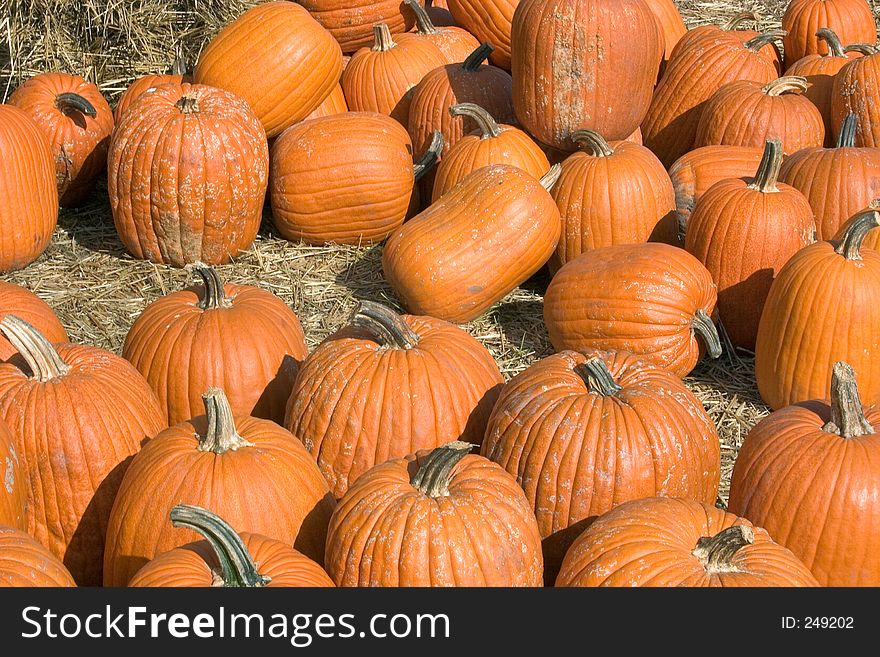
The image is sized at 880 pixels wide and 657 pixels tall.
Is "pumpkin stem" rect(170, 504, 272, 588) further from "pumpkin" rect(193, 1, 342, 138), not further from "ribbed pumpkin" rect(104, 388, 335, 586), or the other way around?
"pumpkin" rect(193, 1, 342, 138)

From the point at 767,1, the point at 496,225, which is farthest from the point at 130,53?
the point at 767,1

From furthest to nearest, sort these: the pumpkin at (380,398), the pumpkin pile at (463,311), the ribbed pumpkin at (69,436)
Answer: the pumpkin at (380,398)
the ribbed pumpkin at (69,436)
the pumpkin pile at (463,311)

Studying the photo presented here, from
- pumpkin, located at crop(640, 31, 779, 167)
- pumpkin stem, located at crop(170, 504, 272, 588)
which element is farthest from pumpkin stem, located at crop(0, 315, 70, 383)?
pumpkin, located at crop(640, 31, 779, 167)

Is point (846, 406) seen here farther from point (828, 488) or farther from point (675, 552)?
point (675, 552)

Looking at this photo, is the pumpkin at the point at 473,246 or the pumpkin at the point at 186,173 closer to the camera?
the pumpkin at the point at 473,246

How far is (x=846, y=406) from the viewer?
10.8 ft

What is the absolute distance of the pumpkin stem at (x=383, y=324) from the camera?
369 cm

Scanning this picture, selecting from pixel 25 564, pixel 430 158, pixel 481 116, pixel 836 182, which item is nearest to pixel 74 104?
pixel 430 158

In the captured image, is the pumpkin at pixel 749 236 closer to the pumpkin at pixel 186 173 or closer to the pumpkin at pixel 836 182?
the pumpkin at pixel 836 182

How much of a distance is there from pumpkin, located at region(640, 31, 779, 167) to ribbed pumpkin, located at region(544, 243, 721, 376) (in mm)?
1751

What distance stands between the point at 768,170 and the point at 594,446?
1.98 meters

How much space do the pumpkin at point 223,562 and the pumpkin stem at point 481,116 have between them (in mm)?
3028

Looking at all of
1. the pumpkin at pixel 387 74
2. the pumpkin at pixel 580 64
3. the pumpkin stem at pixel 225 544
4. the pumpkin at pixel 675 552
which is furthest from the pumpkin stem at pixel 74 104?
the pumpkin at pixel 675 552

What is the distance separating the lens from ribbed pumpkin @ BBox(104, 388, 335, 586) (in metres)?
3.10
